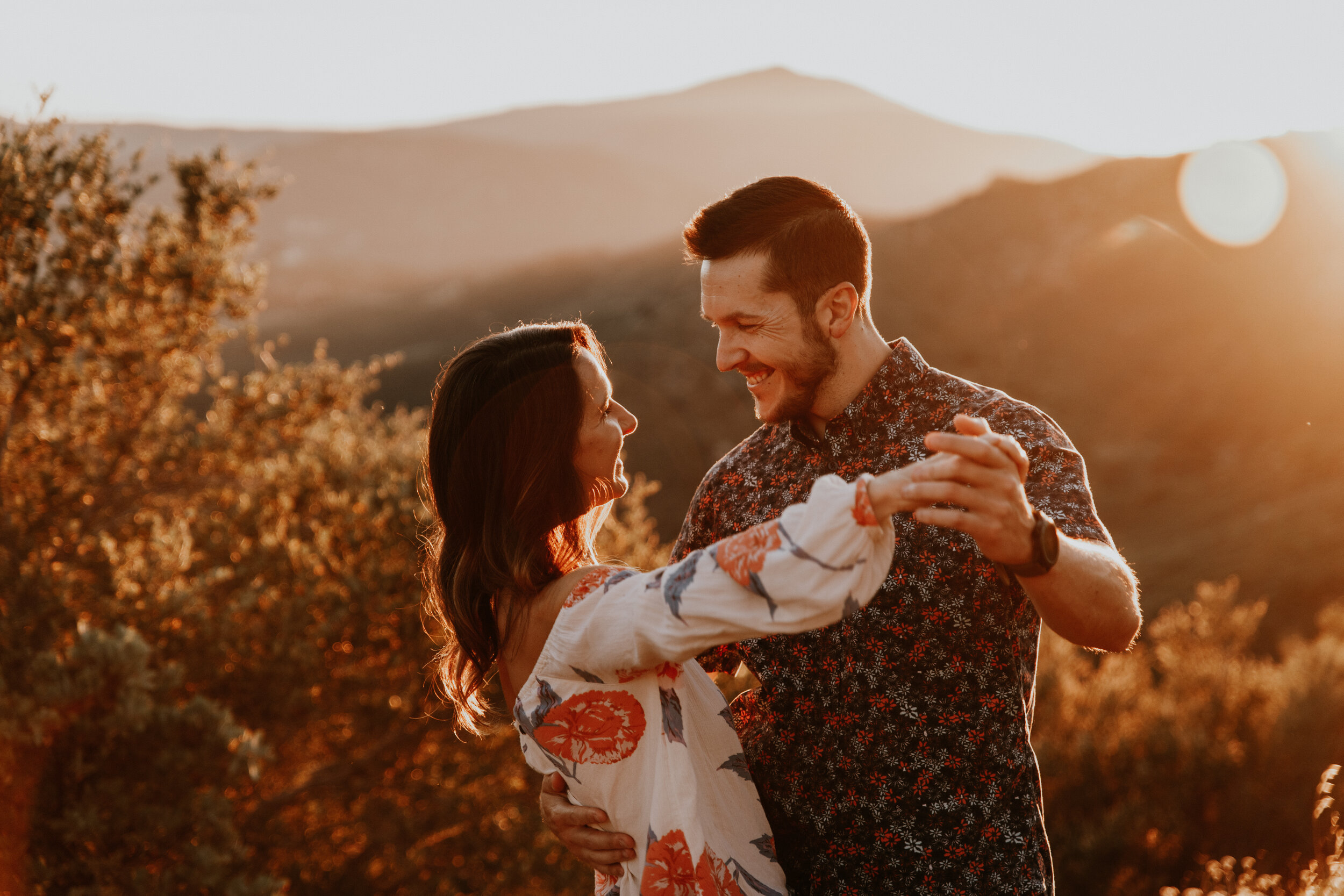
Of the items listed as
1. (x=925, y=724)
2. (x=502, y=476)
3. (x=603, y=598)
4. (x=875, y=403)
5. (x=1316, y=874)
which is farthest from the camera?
(x=1316, y=874)

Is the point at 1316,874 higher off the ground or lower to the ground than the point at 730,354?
lower

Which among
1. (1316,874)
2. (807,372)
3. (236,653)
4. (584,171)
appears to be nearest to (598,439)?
(807,372)

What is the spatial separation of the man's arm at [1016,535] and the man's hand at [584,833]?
111 cm

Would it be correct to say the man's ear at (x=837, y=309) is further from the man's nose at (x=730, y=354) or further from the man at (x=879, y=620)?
the man's nose at (x=730, y=354)

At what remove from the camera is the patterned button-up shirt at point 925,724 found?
2375 mm

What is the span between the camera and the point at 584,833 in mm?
2174

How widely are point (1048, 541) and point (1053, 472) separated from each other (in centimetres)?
56

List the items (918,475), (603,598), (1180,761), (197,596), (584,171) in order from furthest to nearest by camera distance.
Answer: (584,171)
(1180,761)
(197,596)
(603,598)
(918,475)

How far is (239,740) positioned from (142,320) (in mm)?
4504

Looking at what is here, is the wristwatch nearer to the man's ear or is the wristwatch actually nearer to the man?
the man

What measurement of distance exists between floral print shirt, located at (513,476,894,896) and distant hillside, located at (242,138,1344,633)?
36310 mm

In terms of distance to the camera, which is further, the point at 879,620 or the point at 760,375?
the point at 760,375

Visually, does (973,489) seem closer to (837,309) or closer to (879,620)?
(879,620)

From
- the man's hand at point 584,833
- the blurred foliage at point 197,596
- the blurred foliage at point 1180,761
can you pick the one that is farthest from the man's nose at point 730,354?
the blurred foliage at point 1180,761
